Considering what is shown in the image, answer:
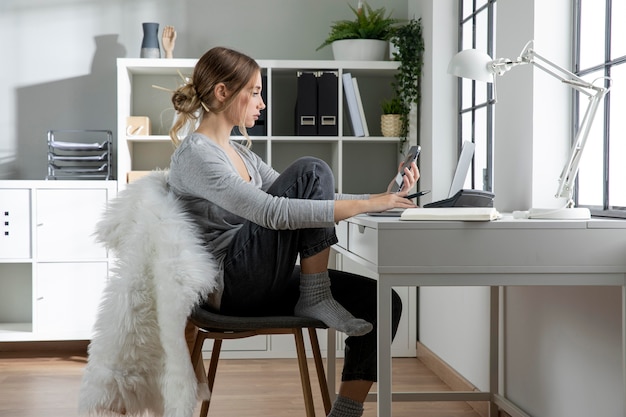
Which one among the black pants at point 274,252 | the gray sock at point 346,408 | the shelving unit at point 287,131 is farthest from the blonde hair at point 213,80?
the shelving unit at point 287,131

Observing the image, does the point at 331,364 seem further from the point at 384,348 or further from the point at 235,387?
the point at 384,348

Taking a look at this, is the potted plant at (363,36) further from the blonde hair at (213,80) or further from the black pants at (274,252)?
the black pants at (274,252)

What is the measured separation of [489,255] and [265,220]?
53 cm

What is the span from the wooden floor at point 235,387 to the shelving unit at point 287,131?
32 centimetres

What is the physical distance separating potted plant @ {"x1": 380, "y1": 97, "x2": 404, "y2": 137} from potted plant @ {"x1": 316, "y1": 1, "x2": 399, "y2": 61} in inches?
10.2

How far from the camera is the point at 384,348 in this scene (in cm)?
184

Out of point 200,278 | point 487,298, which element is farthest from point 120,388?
point 487,298

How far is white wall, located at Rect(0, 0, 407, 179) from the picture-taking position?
170 inches

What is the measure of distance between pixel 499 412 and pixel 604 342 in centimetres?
85

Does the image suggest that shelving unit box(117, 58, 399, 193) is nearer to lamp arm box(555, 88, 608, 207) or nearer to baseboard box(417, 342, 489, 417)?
baseboard box(417, 342, 489, 417)

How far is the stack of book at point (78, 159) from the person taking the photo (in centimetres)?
402

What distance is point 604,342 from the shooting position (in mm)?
2074

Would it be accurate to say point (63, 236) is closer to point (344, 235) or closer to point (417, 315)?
point (417, 315)

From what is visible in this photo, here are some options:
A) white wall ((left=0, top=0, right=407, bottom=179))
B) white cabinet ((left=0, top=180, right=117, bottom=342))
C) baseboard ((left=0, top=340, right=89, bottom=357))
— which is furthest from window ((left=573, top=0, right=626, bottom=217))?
baseboard ((left=0, top=340, right=89, bottom=357))
